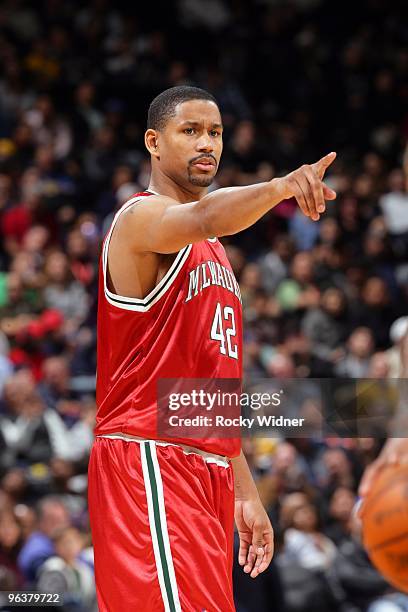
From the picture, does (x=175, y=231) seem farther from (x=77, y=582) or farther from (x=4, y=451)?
(x=4, y=451)

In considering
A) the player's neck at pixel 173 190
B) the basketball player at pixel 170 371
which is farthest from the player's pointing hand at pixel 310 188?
the player's neck at pixel 173 190

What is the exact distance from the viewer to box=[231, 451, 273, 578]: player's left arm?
418 centimetres

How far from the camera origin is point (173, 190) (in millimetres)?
4094

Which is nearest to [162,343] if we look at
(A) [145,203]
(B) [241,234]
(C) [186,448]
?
(C) [186,448]

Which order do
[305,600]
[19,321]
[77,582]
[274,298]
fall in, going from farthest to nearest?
[274,298]
[19,321]
[305,600]
[77,582]

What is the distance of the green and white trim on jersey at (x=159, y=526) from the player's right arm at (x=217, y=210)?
2.30ft

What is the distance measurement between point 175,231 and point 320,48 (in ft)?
38.2

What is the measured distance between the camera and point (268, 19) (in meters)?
14.8

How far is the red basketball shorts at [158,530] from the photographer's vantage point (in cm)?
360

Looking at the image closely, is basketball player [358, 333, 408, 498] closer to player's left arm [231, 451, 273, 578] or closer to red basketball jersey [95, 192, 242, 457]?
player's left arm [231, 451, 273, 578]

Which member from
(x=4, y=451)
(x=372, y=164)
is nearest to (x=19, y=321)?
(x=4, y=451)

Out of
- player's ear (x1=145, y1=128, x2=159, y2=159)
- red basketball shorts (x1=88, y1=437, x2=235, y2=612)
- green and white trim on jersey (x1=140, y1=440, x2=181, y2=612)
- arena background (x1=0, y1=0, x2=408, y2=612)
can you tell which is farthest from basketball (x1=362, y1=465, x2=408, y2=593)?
arena background (x1=0, y1=0, x2=408, y2=612)

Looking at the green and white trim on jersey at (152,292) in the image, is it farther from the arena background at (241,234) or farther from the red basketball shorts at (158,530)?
the arena background at (241,234)

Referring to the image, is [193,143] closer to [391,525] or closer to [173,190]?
Answer: [173,190]
